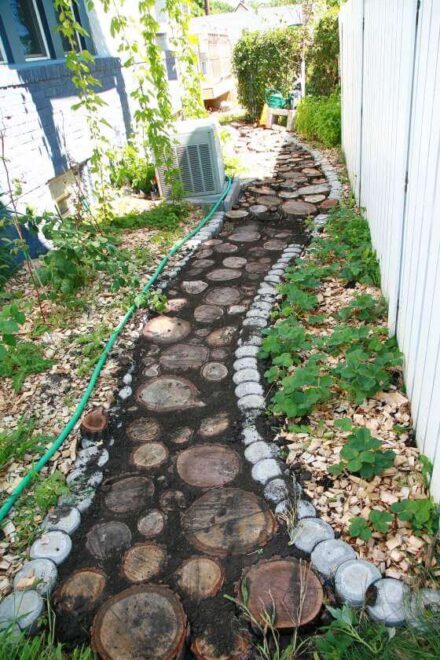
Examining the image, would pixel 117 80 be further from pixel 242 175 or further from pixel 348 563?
pixel 348 563

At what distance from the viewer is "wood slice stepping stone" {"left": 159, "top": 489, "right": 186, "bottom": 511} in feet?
6.93

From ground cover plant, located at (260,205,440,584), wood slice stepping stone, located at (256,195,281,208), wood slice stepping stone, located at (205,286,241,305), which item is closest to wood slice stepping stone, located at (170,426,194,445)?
ground cover plant, located at (260,205,440,584)

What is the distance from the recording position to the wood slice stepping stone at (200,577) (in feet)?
5.73

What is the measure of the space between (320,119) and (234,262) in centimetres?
478

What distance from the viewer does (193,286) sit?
4027mm

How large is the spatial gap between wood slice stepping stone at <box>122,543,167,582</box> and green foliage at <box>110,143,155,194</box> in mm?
5036

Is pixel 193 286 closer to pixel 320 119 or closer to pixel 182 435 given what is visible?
pixel 182 435

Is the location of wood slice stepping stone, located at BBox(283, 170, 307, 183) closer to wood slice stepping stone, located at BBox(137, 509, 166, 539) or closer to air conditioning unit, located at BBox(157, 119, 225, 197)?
air conditioning unit, located at BBox(157, 119, 225, 197)

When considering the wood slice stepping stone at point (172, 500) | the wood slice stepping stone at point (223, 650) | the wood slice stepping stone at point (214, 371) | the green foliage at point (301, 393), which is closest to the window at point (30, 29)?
the wood slice stepping stone at point (214, 371)

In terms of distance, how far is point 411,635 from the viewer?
4.77 feet

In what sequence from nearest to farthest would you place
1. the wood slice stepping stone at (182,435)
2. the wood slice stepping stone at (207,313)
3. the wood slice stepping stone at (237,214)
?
the wood slice stepping stone at (182,435)
the wood slice stepping stone at (207,313)
the wood slice stepping stone at (237,214)

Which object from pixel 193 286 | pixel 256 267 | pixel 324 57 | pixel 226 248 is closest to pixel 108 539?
pixel 193 286

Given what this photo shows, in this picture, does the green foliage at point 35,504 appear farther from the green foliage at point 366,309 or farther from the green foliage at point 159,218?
the green foliage at point 159,218

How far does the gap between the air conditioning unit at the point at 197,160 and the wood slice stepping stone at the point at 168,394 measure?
10.4ft
